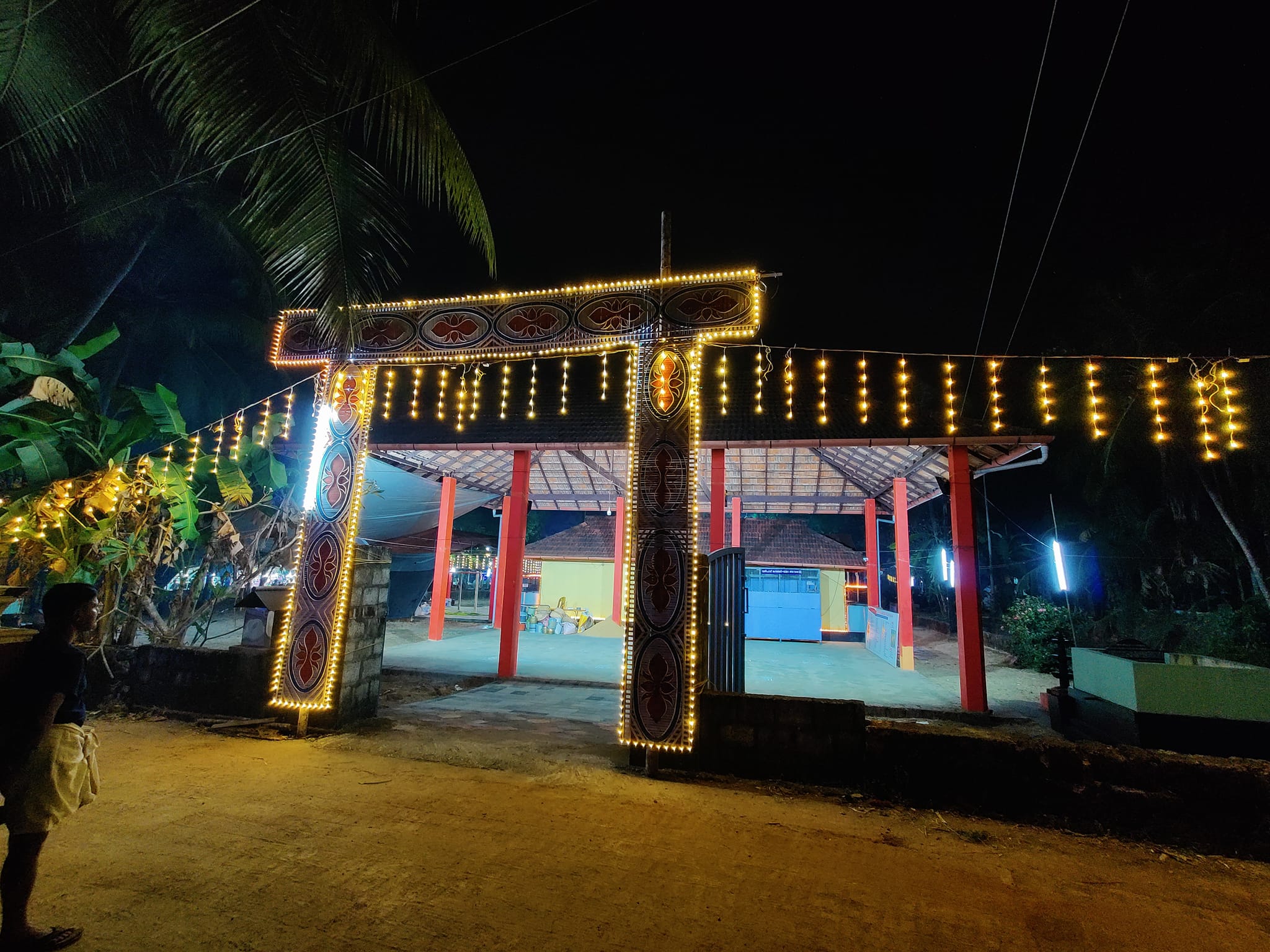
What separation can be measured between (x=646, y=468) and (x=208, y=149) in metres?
3.98

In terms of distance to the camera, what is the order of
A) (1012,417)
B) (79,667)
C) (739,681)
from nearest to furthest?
(79,667) → (739,681) → (1012,417)

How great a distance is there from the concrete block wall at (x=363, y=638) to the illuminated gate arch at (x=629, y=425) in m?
0.15

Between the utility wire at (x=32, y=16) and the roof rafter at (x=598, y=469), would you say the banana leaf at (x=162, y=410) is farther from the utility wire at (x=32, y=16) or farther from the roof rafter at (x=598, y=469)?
the roof rafter at (x=598, y=469)

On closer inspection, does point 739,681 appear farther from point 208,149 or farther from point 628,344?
point 208,149

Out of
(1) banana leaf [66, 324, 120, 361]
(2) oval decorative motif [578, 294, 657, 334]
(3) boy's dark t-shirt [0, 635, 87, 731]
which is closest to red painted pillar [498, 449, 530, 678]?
(2) oval decorative motif [578, 294, 657, 334]

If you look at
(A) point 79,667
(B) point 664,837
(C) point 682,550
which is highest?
(C) point 682,550

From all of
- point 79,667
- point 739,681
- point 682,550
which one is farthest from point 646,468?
point 79,667

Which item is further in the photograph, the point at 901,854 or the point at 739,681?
the point at 739,681

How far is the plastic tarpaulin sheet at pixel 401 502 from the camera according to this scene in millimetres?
12680

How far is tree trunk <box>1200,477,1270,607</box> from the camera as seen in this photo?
1187 centimetres

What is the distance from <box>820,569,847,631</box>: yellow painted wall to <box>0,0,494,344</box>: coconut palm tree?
587 inches

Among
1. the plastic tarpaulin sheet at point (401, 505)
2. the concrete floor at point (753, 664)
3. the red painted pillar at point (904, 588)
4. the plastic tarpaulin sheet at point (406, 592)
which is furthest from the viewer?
the plastic tarpaulin sheet at point (406, 592)

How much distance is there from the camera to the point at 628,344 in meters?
5.58

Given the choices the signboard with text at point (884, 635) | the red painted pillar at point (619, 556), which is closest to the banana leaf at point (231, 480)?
the red painted pillar at point (619, 556)
